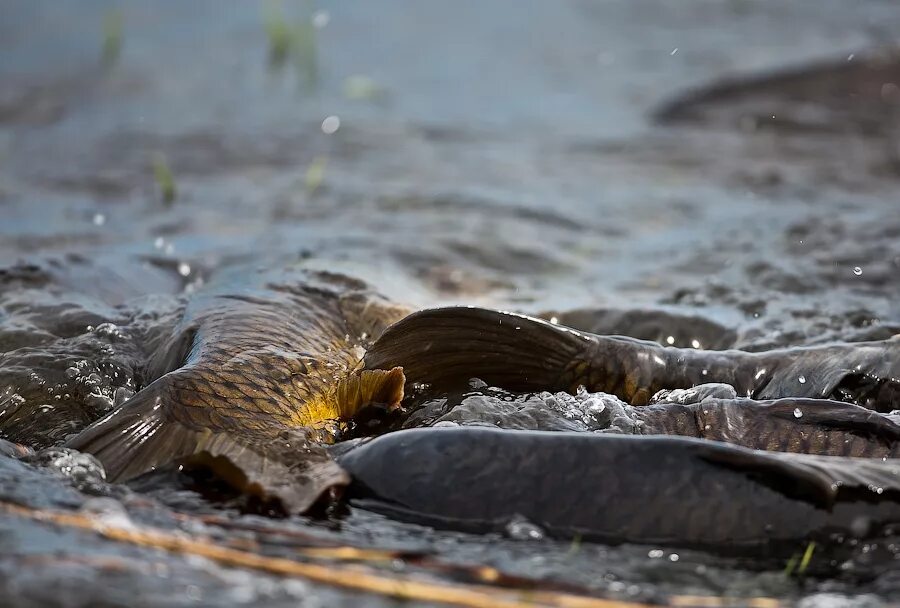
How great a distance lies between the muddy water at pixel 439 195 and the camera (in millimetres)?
2182

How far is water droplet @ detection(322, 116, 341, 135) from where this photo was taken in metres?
7.66

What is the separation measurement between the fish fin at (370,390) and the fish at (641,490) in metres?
0.55

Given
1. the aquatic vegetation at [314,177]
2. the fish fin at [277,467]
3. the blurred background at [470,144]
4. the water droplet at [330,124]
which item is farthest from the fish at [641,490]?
the water droplet at [330,124]

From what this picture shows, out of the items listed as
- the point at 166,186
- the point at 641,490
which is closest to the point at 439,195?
the point at 166,186

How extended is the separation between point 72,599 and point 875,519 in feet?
4.89

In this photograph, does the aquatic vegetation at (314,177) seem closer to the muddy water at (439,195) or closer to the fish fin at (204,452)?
the muddy water at (439,195)

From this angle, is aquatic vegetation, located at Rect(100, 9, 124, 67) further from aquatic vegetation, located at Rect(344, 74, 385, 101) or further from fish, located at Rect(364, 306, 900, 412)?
fish, located at Rect(364, 306, 900, 412)

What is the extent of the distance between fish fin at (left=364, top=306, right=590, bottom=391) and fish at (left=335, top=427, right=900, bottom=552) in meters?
0.63

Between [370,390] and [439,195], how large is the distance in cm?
336

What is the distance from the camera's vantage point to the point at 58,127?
7668 millimetres

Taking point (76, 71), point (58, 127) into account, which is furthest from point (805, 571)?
point (76, 71)

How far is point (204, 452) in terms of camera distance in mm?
2514

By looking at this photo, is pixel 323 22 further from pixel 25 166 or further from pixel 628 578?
pixel 628 578

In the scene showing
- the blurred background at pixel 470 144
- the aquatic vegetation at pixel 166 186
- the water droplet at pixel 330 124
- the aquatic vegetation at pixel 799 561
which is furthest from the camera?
the water droplet at pixel 330 124
